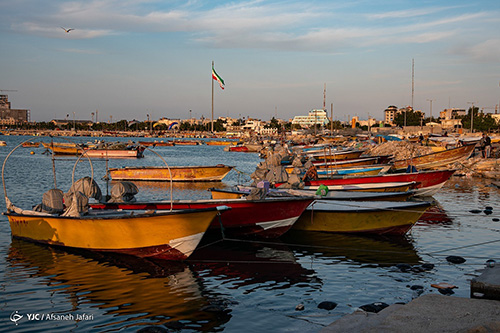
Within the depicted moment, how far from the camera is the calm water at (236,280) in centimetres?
950

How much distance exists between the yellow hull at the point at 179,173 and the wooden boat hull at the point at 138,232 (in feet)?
66.4

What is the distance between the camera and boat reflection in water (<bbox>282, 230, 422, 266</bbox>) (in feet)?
45.6

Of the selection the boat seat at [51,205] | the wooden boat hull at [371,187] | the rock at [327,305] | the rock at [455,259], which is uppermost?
the boat seat at [51,205]

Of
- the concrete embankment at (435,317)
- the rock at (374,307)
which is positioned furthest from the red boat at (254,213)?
the concrete embankment at (435,317)

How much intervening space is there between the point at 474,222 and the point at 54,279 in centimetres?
1518

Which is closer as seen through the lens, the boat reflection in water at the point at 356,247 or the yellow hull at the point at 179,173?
the boat reflection in water at the point at 356,247

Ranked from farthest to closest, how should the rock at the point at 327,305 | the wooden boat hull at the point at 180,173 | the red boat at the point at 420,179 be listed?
the wooden boat hull at the point at 180,173 → the red boat at the point at 420,179 → the rock at the point at 327,305

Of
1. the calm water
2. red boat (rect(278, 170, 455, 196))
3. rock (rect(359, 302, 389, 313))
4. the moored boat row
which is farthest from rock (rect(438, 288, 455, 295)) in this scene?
red boat (rect(278, 170, 455, 196))

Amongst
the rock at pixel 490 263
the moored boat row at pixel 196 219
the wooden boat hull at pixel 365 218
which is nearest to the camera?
the rock at pixel 490 263

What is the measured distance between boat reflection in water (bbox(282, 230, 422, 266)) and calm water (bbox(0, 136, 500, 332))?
3 centimetres

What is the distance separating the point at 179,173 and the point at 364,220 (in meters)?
20.5

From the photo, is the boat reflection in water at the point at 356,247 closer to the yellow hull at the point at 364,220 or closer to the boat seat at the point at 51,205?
the yellow hull at the point at 364,220

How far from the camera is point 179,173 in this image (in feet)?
114

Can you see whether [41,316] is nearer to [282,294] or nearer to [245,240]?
[282,294]
